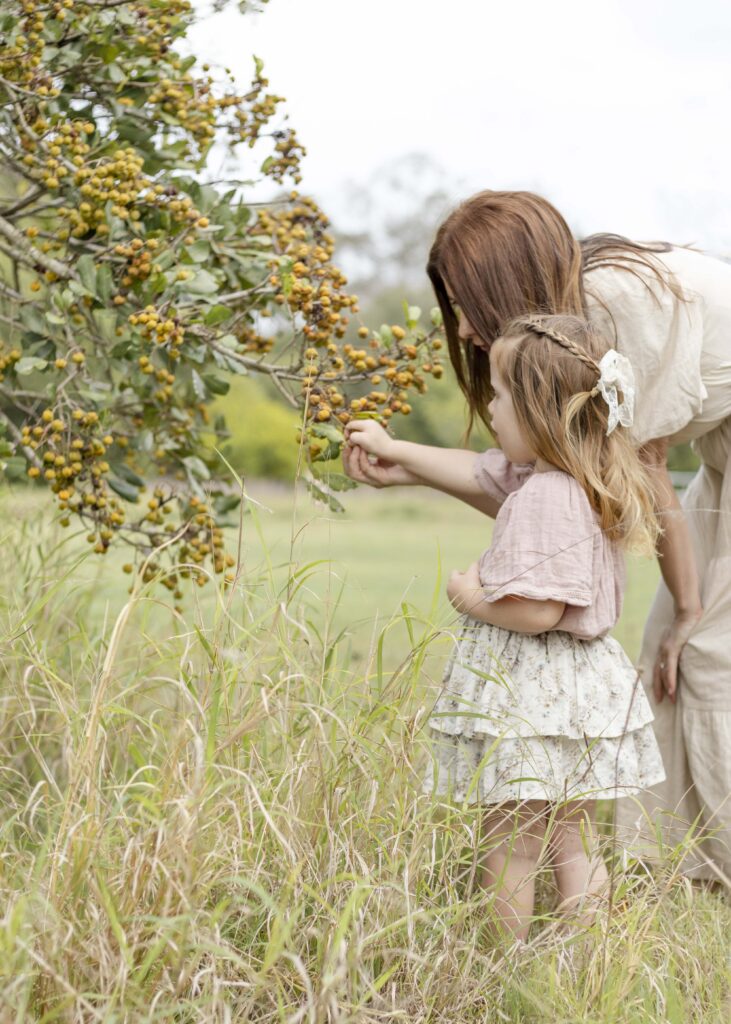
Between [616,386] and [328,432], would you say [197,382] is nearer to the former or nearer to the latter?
[328,432]

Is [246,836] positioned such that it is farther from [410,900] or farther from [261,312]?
[261,312]

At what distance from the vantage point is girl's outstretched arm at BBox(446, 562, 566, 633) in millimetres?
2277

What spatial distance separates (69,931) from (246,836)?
1.53ft

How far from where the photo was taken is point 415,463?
8.52ft

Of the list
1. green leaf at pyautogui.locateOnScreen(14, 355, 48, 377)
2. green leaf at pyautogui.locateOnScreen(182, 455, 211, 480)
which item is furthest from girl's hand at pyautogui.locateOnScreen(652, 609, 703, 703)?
green leaf at pyautogui.locateOnScreen(14, 355, 48, 377)

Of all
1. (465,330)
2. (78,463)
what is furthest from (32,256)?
(465,330)

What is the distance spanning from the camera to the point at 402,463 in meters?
2.60

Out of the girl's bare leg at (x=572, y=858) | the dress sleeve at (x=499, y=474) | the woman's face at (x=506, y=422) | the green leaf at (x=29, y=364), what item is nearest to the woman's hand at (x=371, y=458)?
the dress sleeve at (x=499, y=474)

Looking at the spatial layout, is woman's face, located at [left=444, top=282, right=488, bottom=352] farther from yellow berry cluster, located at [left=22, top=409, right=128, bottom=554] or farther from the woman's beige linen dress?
yellow berry cluster, located at [left=22, top=409, right=128, bottom=554]

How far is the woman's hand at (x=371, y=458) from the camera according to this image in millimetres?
2539

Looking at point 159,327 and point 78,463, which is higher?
point 159,327

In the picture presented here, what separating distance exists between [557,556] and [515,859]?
0.61m

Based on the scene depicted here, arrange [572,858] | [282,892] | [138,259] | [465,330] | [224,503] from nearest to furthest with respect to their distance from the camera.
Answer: [282,892], [572,858], [138,259], [465,330], [224,503]

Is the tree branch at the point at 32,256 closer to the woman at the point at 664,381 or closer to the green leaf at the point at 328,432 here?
the green leaf at the point at 328,432
